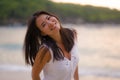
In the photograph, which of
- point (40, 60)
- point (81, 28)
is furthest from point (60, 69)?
point (81, 28)

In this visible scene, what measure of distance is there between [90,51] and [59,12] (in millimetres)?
674

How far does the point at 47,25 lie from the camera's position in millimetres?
1636

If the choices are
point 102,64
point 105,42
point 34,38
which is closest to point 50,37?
point 34,38

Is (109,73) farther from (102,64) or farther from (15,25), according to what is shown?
(15,25)

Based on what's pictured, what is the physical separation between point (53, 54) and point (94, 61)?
290cm

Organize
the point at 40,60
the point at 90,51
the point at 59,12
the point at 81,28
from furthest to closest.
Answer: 1. the point at 59,12
2. the point at 81,28
3. the point at 90,51
4. the point at 40,60

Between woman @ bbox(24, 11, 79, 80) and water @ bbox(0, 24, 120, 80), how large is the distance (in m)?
2.21

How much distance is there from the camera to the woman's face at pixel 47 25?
163 cm

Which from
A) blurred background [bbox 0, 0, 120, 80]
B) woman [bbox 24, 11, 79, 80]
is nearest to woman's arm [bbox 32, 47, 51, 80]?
woman [bbox 24, 11, 79, 80]

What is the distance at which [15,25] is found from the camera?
5094 millimetres

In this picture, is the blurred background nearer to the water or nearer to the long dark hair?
the water

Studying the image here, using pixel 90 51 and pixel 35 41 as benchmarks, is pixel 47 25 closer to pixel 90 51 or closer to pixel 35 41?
pixel 35 41

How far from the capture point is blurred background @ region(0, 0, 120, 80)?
14.6ft

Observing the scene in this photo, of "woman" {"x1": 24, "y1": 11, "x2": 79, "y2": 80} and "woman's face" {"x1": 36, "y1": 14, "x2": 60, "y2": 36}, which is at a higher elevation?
"woman's face" {"x1": 36, "y1": 14, "x2": 60, "y2": 36}
